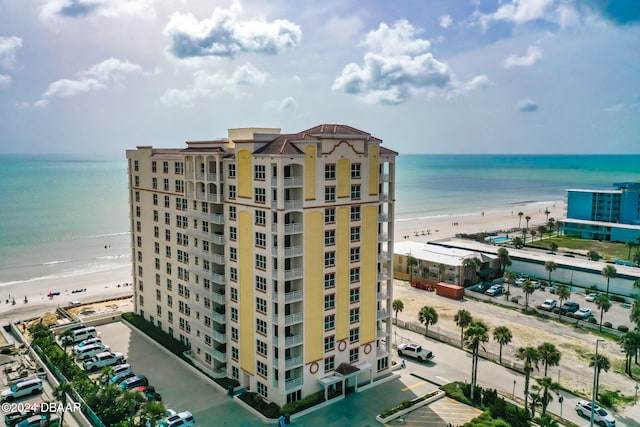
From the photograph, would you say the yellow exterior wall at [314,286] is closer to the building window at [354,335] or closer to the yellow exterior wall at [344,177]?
the yellow exterior wall at [344,177]

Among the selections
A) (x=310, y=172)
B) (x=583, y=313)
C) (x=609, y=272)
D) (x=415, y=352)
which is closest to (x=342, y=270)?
(x=310, y=172)

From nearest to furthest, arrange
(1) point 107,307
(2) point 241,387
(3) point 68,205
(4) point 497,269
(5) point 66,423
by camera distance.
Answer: (5) point 66,423
(2) point 241,387
(1) point 107,307
(4) point 497,269
(3) point 68,205

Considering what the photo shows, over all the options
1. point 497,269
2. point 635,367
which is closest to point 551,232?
point 497,269

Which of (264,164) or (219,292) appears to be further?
(219,292)

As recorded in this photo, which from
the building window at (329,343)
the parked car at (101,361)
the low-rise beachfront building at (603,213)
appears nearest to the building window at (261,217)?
the building window at (329,343)

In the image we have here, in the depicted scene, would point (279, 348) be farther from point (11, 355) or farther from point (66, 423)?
point (11, 355)

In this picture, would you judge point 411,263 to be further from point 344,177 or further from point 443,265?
point 344,177

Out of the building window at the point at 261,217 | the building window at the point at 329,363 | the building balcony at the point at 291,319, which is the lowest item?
the building window at the point at 329,363
